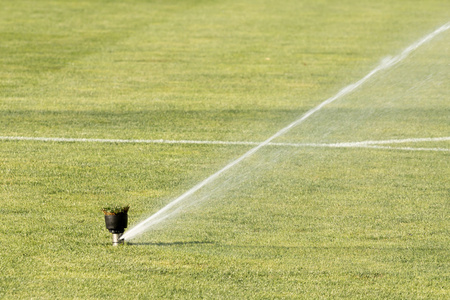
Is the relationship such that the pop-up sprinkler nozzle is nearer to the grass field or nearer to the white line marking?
the grass field

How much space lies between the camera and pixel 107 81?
11.5m

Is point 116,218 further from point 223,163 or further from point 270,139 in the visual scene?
point 270,139

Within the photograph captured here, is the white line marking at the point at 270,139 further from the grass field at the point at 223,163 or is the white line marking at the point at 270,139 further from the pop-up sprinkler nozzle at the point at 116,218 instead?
the pop-up sprinkler nozzle at the point at 116,218

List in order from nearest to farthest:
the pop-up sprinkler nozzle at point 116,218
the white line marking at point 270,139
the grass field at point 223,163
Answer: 1. the grass field at point 223,163
2. the pop-up sprinkler nozzle at point 116,218
3. the white line marking at point 270,139

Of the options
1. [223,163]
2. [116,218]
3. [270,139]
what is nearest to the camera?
[116,218]

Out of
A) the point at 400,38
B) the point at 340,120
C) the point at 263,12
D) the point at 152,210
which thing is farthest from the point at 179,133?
the point at 263,12

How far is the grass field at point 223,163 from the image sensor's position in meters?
4.80

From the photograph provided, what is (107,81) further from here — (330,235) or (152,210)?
(330,235)

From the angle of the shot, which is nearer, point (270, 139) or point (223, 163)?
point (223, 163)

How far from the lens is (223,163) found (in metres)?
7.55

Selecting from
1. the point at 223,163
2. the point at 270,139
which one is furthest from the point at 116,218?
the point at 270,139

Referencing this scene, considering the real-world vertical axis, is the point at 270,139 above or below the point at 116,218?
below

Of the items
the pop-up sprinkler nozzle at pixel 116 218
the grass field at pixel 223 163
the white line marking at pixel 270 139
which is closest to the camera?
the grass field at pixel 223 163

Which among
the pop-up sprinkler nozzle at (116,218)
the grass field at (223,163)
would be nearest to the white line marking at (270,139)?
the grass field at (223,163)
